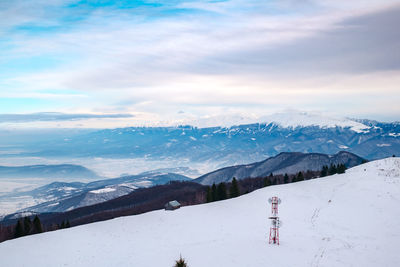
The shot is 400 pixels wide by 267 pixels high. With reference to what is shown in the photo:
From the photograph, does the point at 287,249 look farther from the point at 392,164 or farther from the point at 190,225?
the point at 392,164

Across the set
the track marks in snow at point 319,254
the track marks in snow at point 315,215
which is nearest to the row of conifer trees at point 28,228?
the track marks in snow at point 315,215

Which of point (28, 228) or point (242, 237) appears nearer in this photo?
point (242, 237)

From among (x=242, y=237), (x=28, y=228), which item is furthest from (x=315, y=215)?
(x=28, y=228)

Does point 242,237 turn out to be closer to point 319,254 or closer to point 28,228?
point 319,254

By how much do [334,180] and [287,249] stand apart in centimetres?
4784

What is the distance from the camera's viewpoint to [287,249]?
3409 centimetres

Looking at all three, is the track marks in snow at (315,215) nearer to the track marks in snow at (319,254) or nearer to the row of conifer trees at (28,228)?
the track marks in snow at (319,254)

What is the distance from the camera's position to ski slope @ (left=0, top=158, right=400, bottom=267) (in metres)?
32.4

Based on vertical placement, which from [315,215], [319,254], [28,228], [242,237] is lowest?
[28,228]

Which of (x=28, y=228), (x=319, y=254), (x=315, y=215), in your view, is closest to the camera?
(x=319, y=254)

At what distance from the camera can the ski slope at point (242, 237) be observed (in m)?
32.4

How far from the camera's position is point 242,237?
39.2 metres

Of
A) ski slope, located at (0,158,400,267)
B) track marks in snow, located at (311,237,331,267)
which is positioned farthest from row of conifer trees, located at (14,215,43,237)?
track marks in snow, located at (311,237,331,267)

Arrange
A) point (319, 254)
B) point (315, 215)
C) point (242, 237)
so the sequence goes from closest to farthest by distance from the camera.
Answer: point (319, 254)
point (242, 237)
point (315, 215)
